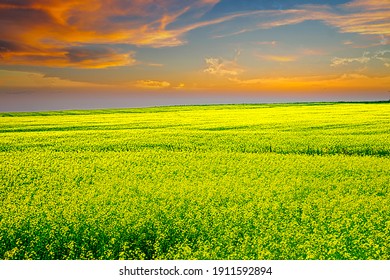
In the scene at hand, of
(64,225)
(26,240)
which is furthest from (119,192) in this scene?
(26,240)

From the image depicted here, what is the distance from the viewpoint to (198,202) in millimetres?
5777

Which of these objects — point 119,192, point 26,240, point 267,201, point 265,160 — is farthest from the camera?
point 265,160

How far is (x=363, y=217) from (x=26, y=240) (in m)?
4.52

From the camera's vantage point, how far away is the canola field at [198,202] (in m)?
4.61

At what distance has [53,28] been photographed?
26.5 feet

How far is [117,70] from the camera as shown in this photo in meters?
9.01

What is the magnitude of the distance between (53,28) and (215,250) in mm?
6105

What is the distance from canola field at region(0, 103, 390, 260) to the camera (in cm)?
461

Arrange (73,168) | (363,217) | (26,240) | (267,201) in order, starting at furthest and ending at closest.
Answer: (73,168) < (267,201) < (363,217) < (26,240)

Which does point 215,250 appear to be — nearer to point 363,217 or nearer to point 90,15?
point 363,217

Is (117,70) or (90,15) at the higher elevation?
(90,15)
